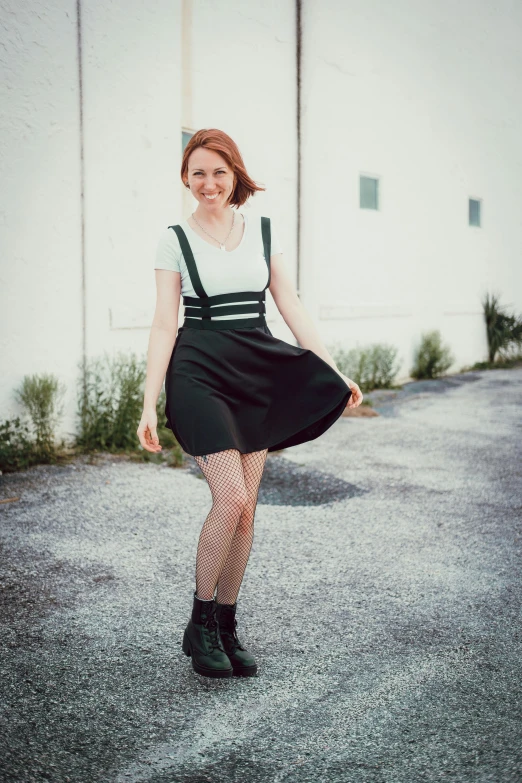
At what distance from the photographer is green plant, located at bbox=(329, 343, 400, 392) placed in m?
11.2

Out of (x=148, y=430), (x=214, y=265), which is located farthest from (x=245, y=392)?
(x=214, y=265)

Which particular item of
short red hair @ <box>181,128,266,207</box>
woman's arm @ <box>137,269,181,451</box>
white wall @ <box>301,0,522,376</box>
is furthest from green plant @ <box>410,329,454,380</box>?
woman's arm @ <box>137,269,181,451</box>

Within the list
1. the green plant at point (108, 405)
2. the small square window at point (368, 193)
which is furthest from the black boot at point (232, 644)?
the small square window at point (368, 193)

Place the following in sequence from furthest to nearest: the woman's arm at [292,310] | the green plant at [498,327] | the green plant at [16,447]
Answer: the green plant at [498,327] < the green plant at [16,447] < the woman's arm at [292,310]

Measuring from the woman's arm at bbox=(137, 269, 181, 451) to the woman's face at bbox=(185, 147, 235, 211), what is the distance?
1.09 feet

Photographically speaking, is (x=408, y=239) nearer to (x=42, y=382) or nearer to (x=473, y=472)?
(x=473, y=472)

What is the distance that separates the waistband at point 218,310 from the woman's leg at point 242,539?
19.8 inches

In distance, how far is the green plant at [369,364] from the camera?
1119cm

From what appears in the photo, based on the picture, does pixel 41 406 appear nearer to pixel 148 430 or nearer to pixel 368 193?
pixel 148 430

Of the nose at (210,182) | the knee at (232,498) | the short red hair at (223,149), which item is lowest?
the knee at (232,498)

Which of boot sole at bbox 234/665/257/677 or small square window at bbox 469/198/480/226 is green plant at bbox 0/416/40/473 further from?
small square window at bbox 469/198/480/226

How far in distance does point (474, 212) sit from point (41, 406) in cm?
1119

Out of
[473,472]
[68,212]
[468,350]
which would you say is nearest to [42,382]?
[68,212]

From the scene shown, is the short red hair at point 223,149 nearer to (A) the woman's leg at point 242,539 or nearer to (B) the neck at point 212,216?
(B) the neck at point 212,216
